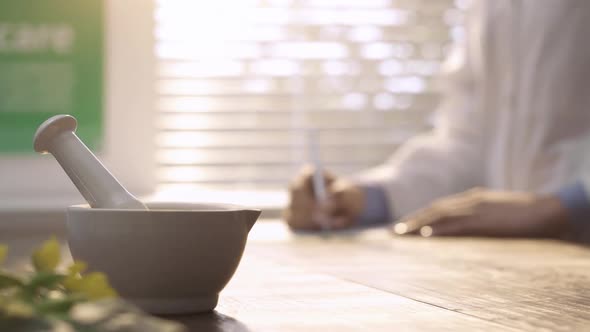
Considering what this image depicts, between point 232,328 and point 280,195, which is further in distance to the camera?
point 280,195

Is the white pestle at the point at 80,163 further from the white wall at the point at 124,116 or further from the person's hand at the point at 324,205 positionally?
the white wall at the point at 124,116

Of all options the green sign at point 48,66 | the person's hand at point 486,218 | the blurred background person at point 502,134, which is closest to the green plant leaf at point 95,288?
the person's hand at point 486,218

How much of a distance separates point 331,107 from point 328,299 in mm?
1674

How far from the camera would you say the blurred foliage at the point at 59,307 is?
261mm

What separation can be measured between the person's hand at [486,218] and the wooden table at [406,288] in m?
0.13

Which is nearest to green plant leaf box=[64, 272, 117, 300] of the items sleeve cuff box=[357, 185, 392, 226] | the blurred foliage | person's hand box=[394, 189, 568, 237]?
the blurred foliage

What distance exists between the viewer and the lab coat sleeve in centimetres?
165

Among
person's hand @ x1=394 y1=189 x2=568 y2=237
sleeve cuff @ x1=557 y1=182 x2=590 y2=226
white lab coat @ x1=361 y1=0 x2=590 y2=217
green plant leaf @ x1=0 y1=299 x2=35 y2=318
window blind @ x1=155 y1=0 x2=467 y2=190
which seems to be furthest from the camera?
window blind @ x1=155 y1=0 x2=467 y2=190

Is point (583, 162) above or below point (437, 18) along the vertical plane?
below

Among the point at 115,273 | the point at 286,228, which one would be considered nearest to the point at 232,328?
the point at 115,273

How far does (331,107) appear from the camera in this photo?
224 cm

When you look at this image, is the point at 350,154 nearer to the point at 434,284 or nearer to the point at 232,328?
the point at 434,284

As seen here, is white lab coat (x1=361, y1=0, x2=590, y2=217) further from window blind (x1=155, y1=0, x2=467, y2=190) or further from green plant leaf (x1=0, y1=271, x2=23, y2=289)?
green plant leaf (x1=0, y1=271, x2=23, y2=289)

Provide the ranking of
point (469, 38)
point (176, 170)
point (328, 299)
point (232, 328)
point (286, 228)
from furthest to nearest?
point (176, 170) < point (469, 38) < point (286, 228) < point (328, 299) < point (232, 328)
